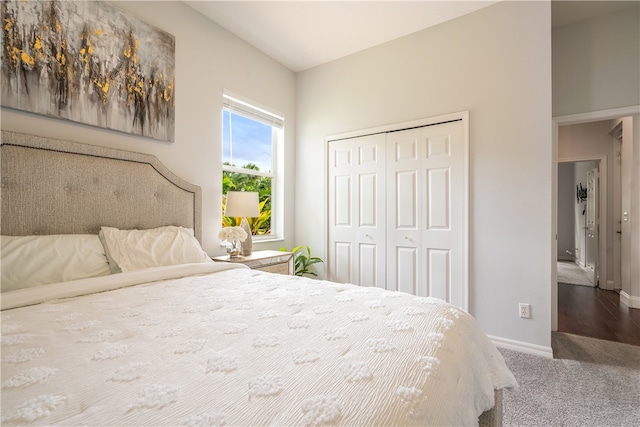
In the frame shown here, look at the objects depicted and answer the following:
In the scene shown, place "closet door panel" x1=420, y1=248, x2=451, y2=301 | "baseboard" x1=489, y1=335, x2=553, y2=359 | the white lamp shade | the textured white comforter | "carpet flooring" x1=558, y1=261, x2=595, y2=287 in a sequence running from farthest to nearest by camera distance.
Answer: "carpet flooring" x1=558, y1=261, x2=595, y2=287, "closet door panel" x1=420, y1=248, x2=451, y2=301, the white lamp shade, "baseboard" x1=489, y1=335, x2=553, y2=359, the textured white comforter

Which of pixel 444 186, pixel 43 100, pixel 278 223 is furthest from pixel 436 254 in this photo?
pixel 43 100

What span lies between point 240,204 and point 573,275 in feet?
19.1

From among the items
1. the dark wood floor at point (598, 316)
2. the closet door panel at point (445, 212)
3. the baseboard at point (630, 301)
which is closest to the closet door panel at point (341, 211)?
the closet door panel at point (445, 212)

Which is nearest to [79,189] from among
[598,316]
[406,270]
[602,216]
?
[406,270]

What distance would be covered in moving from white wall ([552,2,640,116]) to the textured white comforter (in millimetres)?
2926

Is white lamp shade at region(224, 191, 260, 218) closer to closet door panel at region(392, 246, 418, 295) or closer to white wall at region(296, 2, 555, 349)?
closet door panel at region(392, 246, 418, 295)

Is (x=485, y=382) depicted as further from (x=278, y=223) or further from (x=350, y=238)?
(x=278, y=223)

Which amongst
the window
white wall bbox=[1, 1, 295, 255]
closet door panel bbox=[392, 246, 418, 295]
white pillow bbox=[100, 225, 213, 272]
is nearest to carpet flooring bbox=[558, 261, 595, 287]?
closet door panel bbox=[392, 246, 418, 295]

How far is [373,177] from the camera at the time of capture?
3.23 meters

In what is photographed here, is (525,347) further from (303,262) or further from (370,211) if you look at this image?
(303,262)

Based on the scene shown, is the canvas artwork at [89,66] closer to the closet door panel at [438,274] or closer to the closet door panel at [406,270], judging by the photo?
the closet door panel at [406,270]

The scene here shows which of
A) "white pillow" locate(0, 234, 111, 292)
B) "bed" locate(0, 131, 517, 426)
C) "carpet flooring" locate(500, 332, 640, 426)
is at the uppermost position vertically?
"white pillow" locate(0, 234, 111, 292)

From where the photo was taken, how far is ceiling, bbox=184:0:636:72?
2.59 m

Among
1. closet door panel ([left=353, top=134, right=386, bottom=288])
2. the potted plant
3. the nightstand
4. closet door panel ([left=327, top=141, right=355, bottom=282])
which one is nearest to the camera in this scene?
the nightstand
